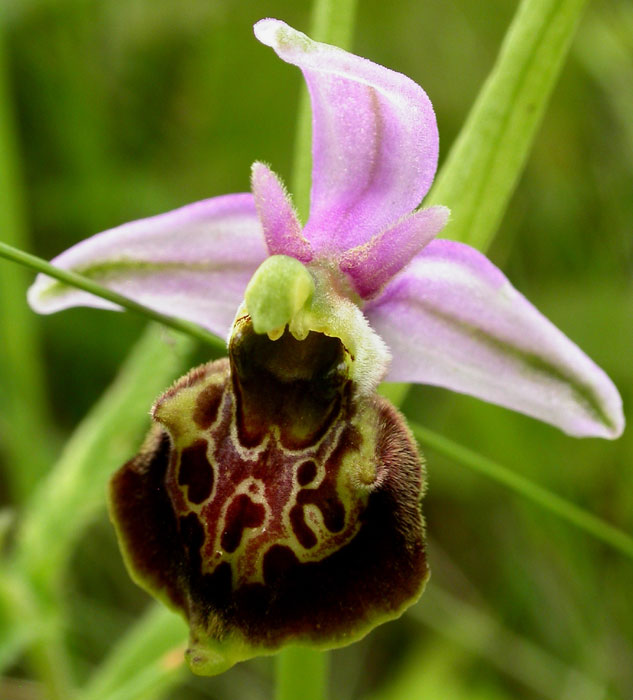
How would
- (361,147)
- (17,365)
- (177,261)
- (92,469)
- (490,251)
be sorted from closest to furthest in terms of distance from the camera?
1. (361,147)
2. (177,261)
3. (92,469)
4. (17,365)
5. (490,251)

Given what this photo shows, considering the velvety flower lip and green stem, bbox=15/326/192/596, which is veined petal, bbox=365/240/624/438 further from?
green stem, bbox=15/326/192/596

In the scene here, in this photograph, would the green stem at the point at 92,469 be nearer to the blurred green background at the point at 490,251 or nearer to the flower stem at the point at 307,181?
the flower stem at the point at 307,181

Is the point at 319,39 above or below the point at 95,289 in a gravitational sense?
above

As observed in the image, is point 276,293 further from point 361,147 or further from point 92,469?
point 92,469

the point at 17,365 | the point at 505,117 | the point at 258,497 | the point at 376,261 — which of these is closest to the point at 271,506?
the point at 258,497

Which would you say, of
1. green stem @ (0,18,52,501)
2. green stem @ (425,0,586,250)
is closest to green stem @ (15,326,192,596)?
green stem @ (0,18,52,501)

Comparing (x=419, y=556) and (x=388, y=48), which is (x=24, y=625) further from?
(x=388, y=48)

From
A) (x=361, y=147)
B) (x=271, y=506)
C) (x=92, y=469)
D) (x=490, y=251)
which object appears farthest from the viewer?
(x=490, y=251)

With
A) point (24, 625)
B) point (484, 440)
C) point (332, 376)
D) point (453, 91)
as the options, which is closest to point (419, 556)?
point (332, 376)
